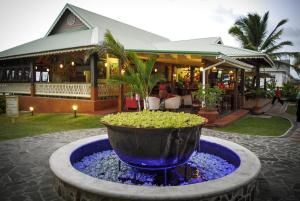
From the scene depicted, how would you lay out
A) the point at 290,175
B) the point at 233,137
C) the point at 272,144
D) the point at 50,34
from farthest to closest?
the point at 50,34, the point at 233,137, the point at 272,144, the point at 290,175

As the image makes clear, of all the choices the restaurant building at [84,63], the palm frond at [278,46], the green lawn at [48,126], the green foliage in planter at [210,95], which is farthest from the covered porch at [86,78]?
the palm frond at [278,46]

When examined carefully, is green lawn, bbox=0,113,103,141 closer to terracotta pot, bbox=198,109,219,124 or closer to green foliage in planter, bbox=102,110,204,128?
terracotta pot, bbox=198,109,219,124

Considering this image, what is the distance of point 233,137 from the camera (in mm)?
8320

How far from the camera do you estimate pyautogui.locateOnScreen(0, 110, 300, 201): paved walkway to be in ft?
13.5

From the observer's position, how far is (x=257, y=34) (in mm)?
24672

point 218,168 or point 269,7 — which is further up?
point 269,7

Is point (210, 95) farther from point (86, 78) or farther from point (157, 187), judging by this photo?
point (86, 78)

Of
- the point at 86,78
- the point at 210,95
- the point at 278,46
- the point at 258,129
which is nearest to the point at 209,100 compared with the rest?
the point at 210,95

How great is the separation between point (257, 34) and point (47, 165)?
24613mm

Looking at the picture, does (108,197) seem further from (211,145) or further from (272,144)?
(272,144)

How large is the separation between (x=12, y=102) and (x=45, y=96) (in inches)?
185

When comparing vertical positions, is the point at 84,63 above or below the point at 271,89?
above

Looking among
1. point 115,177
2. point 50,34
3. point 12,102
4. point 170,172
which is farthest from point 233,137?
point 50,34

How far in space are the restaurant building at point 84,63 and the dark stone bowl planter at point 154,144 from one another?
634 cm
